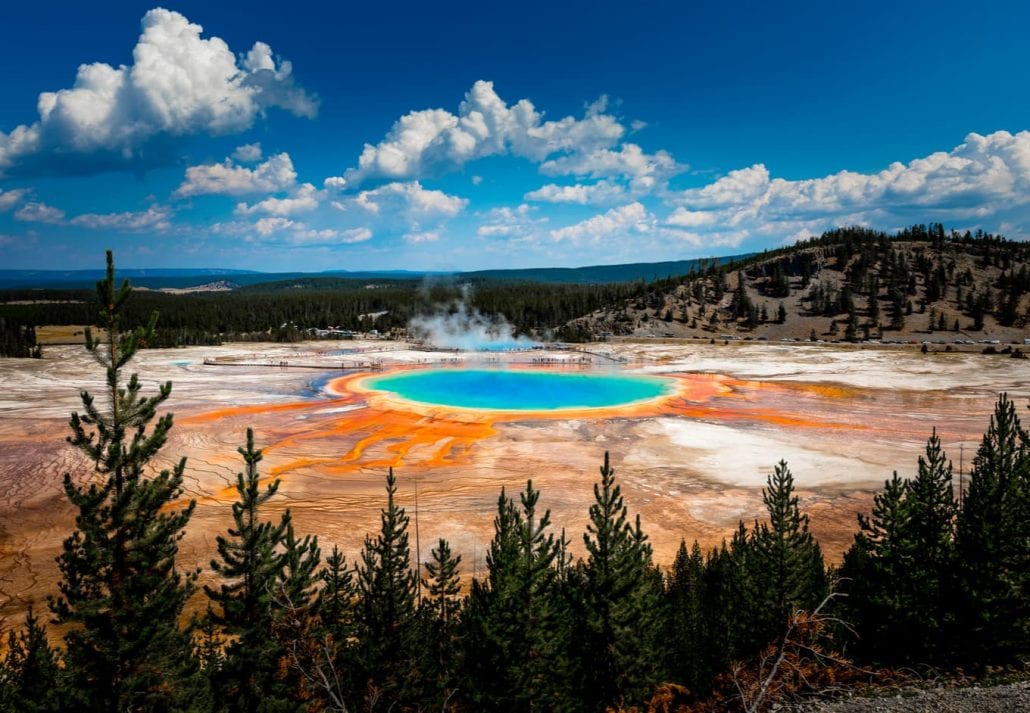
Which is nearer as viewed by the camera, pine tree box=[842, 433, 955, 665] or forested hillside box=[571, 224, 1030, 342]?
pine tree box=[842, 433, 955, 665]

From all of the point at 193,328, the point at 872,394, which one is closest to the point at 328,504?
the point at 872,394

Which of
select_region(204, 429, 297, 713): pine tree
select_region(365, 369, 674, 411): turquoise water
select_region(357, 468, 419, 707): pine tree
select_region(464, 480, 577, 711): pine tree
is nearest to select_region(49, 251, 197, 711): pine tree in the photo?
select_region(204, 429, 297, 713): pine tree

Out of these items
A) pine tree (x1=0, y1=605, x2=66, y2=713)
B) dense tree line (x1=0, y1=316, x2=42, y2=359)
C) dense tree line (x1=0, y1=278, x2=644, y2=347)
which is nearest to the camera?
pine tree (x1=0, y1=605, x2=66, y2=713)

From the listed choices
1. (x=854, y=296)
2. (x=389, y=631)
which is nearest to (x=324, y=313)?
(x=854, y=296)

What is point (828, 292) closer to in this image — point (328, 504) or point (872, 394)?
point (872, 394)

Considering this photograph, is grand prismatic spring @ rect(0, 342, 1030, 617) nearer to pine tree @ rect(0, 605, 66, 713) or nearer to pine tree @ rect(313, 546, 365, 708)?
pine tree @ rect(313, 546, 365, 708)

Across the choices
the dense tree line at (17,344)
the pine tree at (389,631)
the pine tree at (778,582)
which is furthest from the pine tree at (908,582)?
the dense tree line at (17,344)

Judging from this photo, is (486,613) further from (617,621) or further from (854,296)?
(854,296)

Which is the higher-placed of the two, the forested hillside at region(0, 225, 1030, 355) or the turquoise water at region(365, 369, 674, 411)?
the forested hillside at region(0, 225, 1030, 355)
